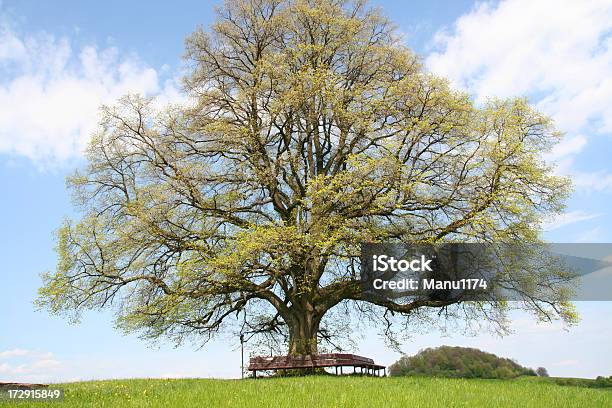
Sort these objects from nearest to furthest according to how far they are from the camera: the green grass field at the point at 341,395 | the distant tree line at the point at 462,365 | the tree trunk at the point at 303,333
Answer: the green grass field at the point at 341,395 < the distant tree line at the point at 462,365 < the tree trunk at the point at 303,333

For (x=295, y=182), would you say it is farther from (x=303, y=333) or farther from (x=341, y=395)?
(x=341, y=395)

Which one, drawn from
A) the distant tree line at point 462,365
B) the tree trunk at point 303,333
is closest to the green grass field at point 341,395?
the distant tree line at point 462,365

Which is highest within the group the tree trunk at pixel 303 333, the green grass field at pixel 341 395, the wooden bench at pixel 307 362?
the tree trunk at pixel 303 333

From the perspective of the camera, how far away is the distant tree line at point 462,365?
70.2 ft

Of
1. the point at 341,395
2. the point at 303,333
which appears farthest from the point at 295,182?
the point at 341,395

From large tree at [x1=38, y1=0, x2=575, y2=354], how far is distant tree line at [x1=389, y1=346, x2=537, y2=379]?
5.52ft

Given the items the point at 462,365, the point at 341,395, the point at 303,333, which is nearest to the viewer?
the point at 341,395

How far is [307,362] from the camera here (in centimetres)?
2214

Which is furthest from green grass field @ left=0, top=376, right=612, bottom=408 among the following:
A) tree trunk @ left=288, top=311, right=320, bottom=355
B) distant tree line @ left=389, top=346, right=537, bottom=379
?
tree trunk @ left=288, top=311, right=320, bottom=355

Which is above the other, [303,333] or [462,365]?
[303,333]

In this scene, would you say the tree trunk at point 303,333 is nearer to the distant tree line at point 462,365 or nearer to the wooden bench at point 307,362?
the wooden bench at point 307,362

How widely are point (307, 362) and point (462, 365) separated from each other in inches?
216

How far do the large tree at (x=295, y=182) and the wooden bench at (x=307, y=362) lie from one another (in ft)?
3.71

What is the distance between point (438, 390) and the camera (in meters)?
15.4
